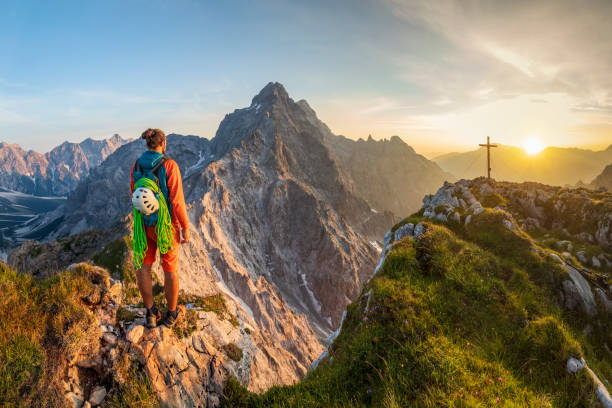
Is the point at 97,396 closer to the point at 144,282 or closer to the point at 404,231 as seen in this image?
the point at 144,282

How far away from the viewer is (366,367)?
494 centimetres

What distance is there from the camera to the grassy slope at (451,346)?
4148mm

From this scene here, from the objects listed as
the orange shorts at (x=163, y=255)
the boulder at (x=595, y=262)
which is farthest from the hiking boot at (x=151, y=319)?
the boulder at (x=595, y=262)

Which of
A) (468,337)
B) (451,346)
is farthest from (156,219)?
(468,337)

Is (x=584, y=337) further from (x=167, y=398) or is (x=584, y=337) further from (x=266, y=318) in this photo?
(x=266, y=318)

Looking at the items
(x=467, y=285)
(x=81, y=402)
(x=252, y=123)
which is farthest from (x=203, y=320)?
(x=252, y=123)

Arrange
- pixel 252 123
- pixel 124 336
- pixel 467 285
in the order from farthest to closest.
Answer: pixel 252 123 → pixel 467 285 → pixel 124 336

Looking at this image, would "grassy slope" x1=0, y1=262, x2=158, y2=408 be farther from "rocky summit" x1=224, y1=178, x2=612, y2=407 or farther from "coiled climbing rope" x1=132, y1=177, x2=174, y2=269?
"rocky summit" x1=224, y1=178, x2=612, y2=407

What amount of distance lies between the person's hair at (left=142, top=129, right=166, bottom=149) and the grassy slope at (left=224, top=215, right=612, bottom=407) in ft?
17.7

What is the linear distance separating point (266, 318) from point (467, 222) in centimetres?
5806

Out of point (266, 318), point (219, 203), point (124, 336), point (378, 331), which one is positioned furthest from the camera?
point (219, 203)

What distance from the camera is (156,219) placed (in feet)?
17.6

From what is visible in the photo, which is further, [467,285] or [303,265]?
[303,265]

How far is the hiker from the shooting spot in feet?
17.4
